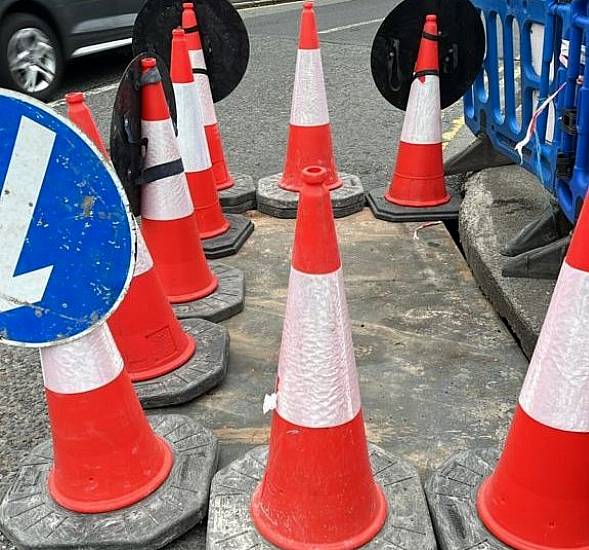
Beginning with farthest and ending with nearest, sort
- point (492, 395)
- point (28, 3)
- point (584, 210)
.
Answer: point (28, 3) < point (492, 395) < point (584, 210)

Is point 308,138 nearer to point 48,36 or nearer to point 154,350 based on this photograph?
point 154,350

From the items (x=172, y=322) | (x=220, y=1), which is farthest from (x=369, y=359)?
(x=220, y=1)

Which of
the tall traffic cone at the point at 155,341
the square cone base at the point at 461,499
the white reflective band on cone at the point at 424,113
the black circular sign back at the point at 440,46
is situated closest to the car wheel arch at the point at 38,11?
the black circular sign back at the point at 440,46

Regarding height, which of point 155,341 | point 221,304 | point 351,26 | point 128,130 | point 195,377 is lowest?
point 351,26

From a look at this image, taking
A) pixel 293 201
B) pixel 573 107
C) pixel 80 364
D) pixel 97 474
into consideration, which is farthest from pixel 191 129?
pixel 97 474

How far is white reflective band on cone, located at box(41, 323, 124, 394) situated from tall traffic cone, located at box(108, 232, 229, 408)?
59 centimetres

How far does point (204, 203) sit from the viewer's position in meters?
4.12

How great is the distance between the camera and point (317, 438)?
2.11 m

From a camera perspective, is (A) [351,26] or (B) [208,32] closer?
(B) [208,32]

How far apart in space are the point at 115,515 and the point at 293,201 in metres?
2.59

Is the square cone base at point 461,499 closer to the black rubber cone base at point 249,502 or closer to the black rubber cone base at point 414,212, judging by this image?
the black rubber cone base at point 249,502

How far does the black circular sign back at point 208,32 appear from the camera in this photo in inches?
180

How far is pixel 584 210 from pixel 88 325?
4.36 ft

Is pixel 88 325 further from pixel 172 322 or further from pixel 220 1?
pixel 220 1
